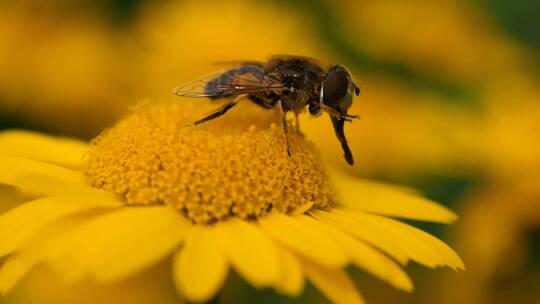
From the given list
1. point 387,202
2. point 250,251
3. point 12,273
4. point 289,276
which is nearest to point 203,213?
point 250,251

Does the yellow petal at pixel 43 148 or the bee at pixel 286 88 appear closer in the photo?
the bee at pixel 286 88

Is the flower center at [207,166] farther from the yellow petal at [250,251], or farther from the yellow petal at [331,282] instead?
the yellow petal at [331,282]

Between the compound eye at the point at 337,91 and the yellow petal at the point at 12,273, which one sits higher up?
the compound eye at the point at 337,91

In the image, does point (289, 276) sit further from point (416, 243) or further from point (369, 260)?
point (416, 243)

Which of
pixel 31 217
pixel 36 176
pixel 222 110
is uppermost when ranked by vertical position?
pixel 222 110

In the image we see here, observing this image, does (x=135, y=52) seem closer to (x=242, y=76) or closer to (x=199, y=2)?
(x=199, y=2)

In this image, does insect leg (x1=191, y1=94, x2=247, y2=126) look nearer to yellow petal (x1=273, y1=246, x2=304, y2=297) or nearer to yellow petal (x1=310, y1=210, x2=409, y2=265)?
yellow petal (x1=310, y1=210, x2=409, y2=265)

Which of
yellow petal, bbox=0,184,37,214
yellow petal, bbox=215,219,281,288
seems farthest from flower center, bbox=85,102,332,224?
yellow petal, bbox=0,184,37,214

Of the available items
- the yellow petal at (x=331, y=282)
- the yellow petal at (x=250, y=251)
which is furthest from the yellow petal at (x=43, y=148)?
the yellow petal at (x=331, y=282)
